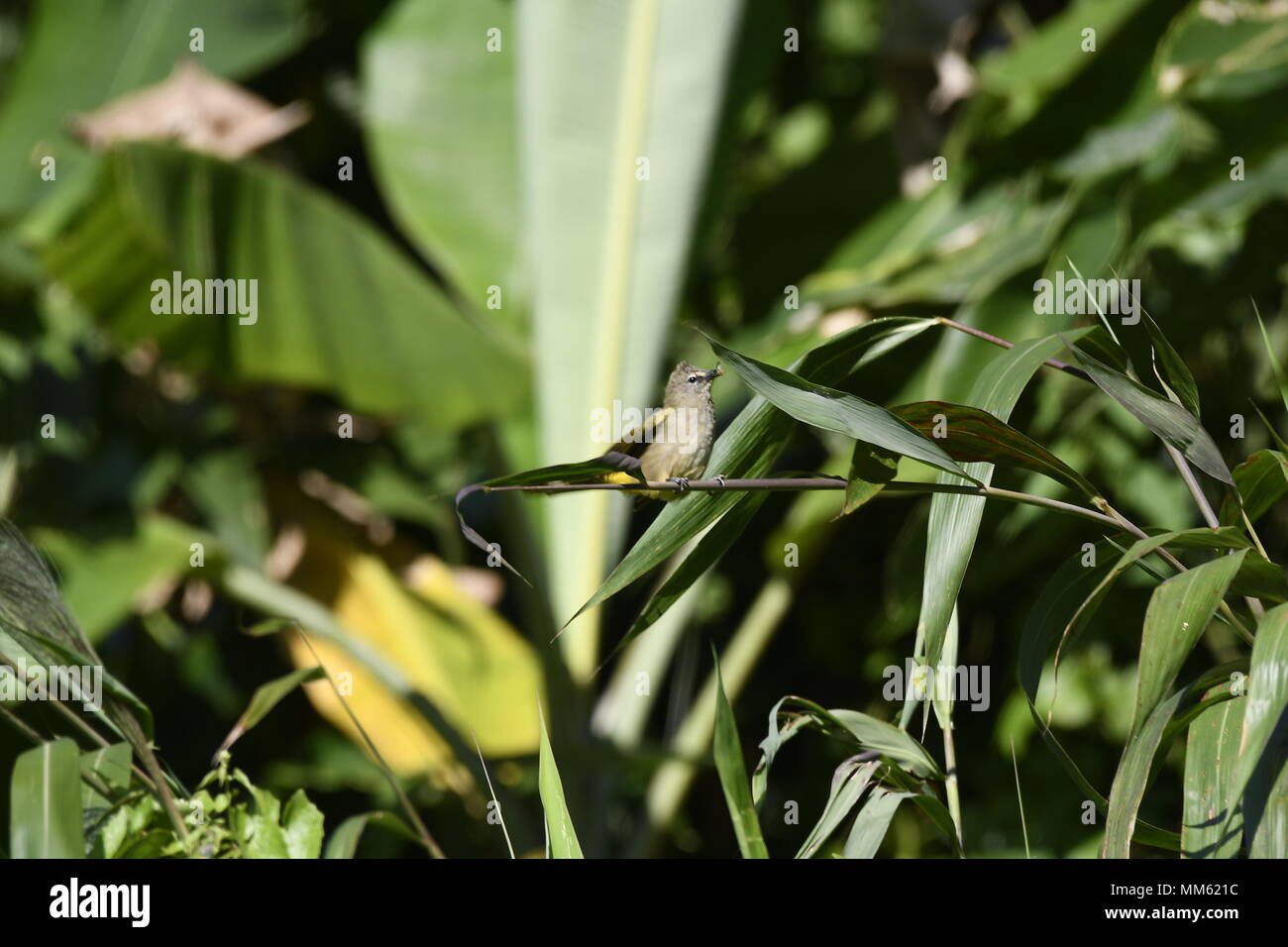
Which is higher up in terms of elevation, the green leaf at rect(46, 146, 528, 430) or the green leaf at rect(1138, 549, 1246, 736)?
the green leaf at rect(46, 146, 528, 430)

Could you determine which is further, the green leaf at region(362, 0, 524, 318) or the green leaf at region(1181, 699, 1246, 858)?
the green leaf at region(362, 0, 524, 318)

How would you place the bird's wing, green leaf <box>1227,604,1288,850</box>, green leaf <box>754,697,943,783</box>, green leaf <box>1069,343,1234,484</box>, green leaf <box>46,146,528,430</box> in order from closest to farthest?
green leaf <box>1227,604,1288,850</box>
green leaf <box>1069,343,1234,484</box>
green leaf <box>754,697,943,783</box>
the bird's wing
green leaf <box>46,146,528,430</box>

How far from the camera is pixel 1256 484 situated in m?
1.07

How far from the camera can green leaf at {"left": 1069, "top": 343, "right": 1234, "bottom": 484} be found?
993 mm

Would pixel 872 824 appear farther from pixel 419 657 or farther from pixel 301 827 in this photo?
pixel 419 657

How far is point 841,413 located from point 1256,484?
0.42 metres

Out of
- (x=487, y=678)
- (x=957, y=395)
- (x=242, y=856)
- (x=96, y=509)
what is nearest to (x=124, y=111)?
(x=96, y=509)

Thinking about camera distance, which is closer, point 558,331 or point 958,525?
point 958,525

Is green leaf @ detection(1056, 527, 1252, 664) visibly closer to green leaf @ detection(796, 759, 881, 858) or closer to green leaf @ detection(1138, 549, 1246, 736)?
green leaf @ detection(1138, 549, 1246, 736)

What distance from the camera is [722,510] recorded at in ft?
3.39

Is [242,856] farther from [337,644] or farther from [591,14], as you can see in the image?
[591,14]

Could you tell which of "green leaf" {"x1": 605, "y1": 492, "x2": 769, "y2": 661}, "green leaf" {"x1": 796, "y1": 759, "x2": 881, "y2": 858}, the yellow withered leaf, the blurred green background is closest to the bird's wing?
"green leaf" {"x1": 605, "y1": 492, "x2": 769, "y2": 661}

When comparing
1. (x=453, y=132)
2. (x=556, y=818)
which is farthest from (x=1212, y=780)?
(x=453, y=132)

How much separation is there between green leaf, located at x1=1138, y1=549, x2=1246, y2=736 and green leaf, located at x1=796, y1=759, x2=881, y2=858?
251mm
